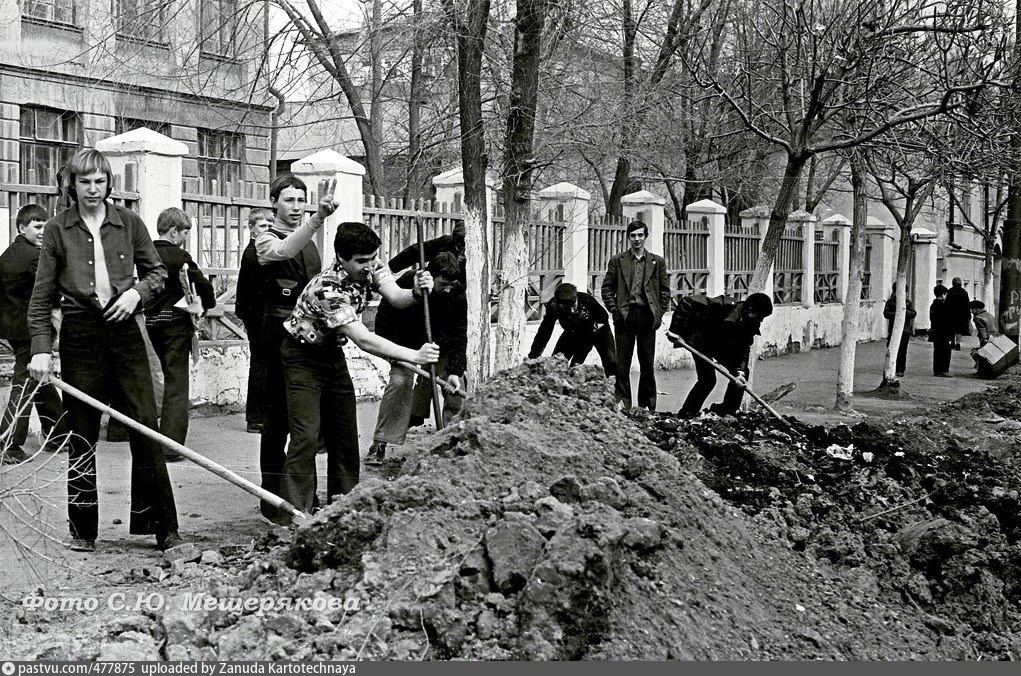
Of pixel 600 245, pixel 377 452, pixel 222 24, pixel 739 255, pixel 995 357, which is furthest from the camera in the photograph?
pixel 739 255

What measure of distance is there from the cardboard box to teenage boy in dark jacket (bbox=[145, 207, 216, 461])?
12.4 meters

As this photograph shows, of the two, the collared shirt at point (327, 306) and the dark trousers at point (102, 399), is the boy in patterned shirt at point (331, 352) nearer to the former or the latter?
the collared shirt at point (327, 306)

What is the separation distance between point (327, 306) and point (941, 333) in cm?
1333

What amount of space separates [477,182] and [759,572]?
16.6 feet

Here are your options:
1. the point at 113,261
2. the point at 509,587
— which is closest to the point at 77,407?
the point at 113,261

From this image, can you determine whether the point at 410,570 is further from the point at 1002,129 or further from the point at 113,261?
the point at 1002,129

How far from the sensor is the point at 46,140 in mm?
20734

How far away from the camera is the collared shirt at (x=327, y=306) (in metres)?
5.98

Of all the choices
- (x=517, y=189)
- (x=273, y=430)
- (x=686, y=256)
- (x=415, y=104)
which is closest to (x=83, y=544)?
(x=273, y=430)

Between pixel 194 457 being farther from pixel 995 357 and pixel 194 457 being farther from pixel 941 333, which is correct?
pixel 995 357

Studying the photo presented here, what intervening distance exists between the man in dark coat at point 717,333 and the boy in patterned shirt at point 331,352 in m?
4.60

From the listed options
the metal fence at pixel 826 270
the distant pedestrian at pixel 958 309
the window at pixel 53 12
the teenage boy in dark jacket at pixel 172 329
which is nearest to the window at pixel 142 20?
the teenage boy in dark jacket at pixel 172 329

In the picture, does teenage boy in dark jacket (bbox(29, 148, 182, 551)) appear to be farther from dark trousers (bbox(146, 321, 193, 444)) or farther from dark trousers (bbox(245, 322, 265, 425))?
dark trousers (bbox(146, 321, 193, 444))

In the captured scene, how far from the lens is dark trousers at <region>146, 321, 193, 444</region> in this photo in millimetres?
8266
